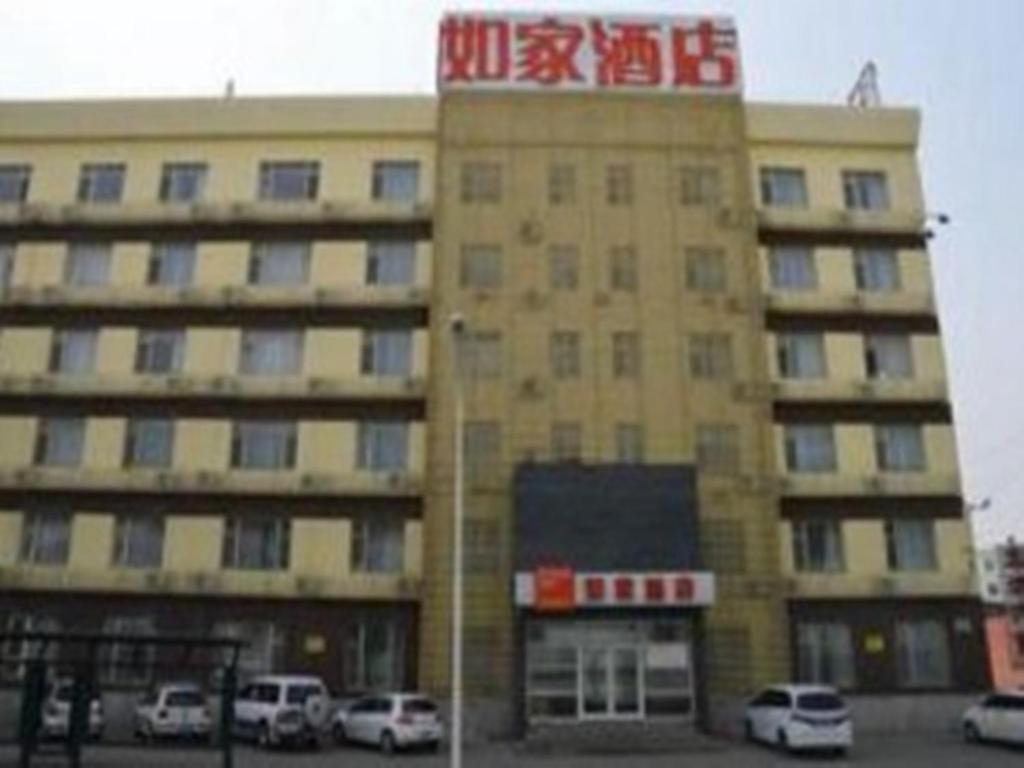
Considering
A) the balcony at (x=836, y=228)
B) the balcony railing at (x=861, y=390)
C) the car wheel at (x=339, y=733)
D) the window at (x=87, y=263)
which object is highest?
the balcony at (x=836, y=228)

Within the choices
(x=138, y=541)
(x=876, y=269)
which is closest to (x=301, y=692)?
(x=138, y=541)

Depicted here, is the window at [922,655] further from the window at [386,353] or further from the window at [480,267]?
the window at [386,353]

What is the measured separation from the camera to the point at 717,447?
51.5m

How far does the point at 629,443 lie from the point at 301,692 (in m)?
16.5

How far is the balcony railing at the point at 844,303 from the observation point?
5466cm

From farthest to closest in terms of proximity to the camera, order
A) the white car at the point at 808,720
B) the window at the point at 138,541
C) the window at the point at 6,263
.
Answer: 1. the window at the point at 6,263
2. the window at the point at 138,541
3. the white car at the point at 808,720

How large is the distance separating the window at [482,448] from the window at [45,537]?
657 inches

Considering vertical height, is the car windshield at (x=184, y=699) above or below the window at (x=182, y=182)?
below

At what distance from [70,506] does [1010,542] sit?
186ft

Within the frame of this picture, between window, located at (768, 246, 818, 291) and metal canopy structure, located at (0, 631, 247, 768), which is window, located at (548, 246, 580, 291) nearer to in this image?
window, located at (768, 246, 818, 291)

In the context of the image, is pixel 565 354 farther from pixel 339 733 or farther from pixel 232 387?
pixel 339 733

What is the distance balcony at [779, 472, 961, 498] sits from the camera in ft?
172

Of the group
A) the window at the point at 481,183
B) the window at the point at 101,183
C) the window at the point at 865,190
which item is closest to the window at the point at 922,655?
the window at the point at 865,190

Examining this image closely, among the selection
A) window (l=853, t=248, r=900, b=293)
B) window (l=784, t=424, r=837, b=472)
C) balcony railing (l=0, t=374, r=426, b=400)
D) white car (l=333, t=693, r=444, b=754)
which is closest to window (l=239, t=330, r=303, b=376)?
balcony railing (l=0, t=374, r=426, b=400)
